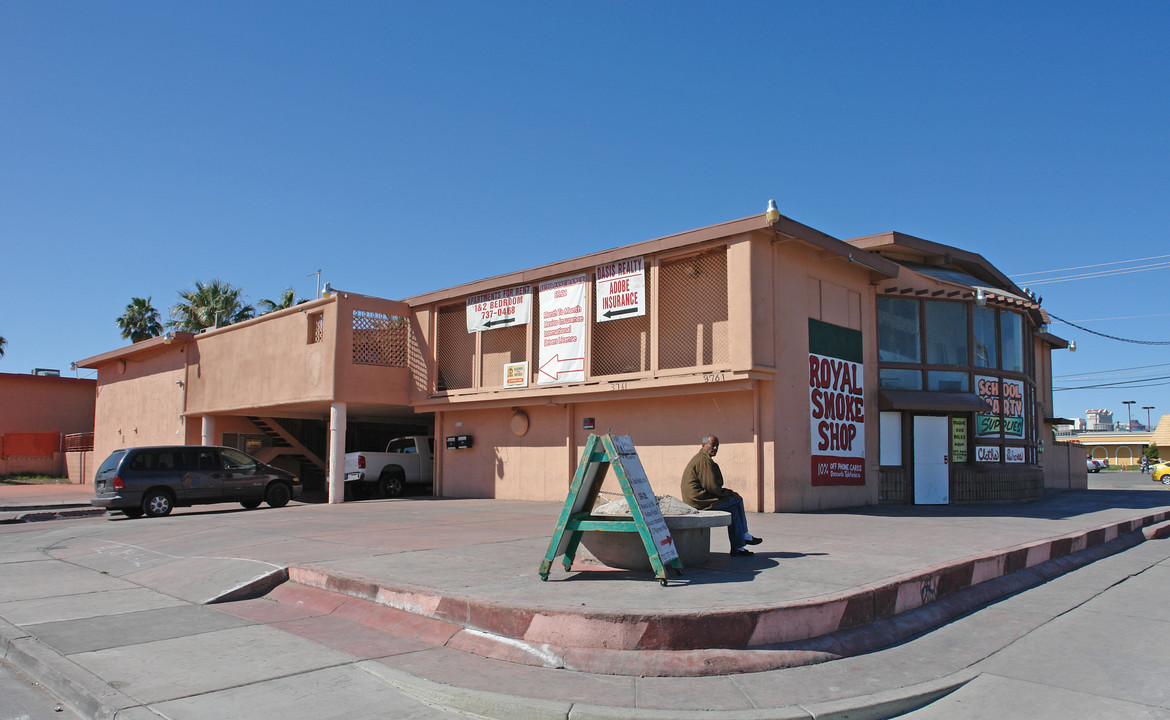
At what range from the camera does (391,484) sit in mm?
23047

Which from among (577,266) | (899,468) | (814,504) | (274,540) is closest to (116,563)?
(274,540)

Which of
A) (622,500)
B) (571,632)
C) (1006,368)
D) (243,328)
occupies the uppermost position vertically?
(243,328)

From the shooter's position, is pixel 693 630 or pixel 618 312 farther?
pixel 618 312

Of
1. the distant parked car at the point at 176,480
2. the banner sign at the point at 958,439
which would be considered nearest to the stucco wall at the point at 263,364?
the distant parked car at the point at 176,480

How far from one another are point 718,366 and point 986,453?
315 inches

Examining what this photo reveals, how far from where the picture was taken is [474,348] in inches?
829

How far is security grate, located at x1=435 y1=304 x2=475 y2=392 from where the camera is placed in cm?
2127

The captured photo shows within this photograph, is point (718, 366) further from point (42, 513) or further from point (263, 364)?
point (42, 513)

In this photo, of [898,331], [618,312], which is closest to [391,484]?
[618,312]

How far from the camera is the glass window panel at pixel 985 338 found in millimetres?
19003

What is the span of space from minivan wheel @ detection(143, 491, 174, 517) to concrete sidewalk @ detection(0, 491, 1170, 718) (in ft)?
23.5

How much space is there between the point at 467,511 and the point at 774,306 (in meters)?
7.40

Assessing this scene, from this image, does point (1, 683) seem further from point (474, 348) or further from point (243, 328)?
point (243, 328)

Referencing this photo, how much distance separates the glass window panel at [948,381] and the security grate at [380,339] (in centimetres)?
1359
